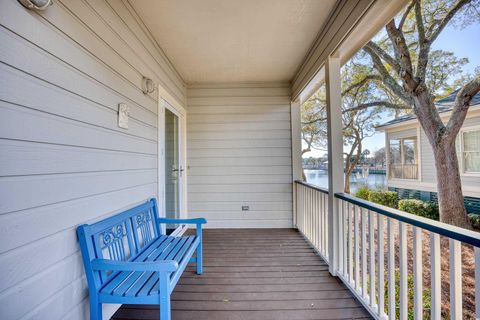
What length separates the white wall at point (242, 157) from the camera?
3.91m

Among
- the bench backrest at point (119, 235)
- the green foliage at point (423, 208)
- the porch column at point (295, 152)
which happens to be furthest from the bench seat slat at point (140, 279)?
the green foliage at point (423, 208)

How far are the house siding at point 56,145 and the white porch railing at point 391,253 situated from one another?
1983 mm

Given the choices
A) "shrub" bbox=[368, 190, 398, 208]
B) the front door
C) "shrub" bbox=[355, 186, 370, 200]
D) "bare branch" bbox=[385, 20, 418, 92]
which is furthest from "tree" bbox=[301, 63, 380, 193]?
the front door

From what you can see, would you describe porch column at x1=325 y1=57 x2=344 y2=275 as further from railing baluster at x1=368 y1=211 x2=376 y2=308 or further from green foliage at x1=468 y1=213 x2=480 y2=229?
green foliage at x1=468 y1=213 x2=480 y2=229

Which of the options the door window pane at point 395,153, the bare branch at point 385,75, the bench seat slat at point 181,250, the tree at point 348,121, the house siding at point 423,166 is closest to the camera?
the bench seat slat at point 181,250

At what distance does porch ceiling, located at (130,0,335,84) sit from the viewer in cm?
205

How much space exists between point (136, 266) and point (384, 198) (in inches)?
224

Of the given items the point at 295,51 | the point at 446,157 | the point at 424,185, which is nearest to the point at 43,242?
the point at 295,51

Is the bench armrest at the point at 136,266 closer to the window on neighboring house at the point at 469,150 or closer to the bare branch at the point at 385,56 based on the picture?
the window on neighboring house at the point at 469,150

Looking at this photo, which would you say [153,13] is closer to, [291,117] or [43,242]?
[43,242]

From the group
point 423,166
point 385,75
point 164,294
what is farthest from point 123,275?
point 423,166

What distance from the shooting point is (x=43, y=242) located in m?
1.07

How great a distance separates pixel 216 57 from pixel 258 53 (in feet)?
1.99

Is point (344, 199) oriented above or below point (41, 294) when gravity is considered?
above
